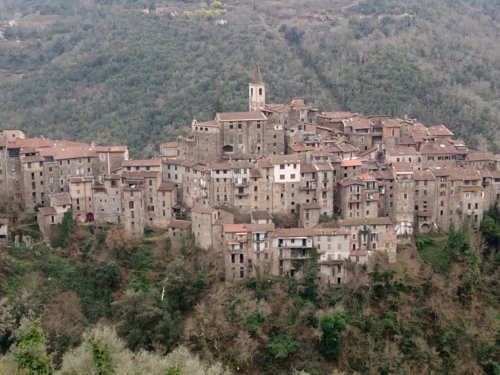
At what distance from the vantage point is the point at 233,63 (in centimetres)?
9069

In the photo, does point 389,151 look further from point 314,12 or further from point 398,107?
point 314,12

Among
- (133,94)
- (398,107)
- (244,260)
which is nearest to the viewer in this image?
(244,260)

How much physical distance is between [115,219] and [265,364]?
14.8 m

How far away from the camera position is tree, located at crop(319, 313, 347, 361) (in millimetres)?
45156

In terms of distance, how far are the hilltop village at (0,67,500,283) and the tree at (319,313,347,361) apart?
381 cm

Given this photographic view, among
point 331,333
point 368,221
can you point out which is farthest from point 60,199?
point 368,221

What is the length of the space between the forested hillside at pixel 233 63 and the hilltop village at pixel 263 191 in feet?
68.3

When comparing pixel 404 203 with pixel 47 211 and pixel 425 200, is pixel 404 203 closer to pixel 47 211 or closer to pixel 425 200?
pixel 425 200

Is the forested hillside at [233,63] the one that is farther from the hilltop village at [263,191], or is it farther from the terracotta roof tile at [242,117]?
the hilltop village at [263,191]

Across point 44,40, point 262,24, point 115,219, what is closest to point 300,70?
point 262,24

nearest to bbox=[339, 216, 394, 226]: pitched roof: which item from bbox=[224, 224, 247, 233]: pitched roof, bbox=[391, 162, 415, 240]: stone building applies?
bbox=[391, 162, 415, 240]: stone building

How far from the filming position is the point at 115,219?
52188 mm

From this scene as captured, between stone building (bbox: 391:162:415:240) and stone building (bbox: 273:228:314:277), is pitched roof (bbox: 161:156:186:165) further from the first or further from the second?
stone building (bbox: 391:162:415:240)

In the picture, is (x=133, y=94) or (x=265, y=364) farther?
(x=133, y=94)
